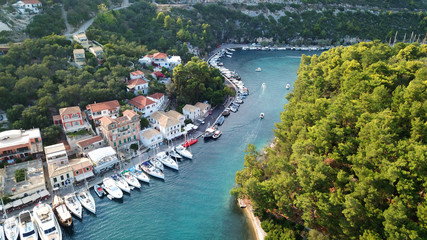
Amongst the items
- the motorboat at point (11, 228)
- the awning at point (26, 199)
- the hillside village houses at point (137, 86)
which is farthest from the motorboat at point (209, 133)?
the motorboat at point (11, 228)

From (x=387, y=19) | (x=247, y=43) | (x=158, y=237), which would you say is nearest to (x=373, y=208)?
(x=158, y=237)

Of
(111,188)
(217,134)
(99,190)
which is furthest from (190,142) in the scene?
(99,190)

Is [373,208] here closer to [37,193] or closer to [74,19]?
[37,193]

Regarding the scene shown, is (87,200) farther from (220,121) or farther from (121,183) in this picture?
(220,121)

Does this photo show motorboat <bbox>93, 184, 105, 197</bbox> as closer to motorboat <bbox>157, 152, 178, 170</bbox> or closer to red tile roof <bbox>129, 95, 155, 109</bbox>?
motorboat <bbox>157, 152, 178, 170</bbox>

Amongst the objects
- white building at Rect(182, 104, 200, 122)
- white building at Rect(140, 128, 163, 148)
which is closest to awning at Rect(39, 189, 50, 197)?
white building at Rect(140, 128, 163, 148)

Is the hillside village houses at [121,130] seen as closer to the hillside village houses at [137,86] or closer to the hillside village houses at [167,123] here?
the hillside village houses at [167,123]
